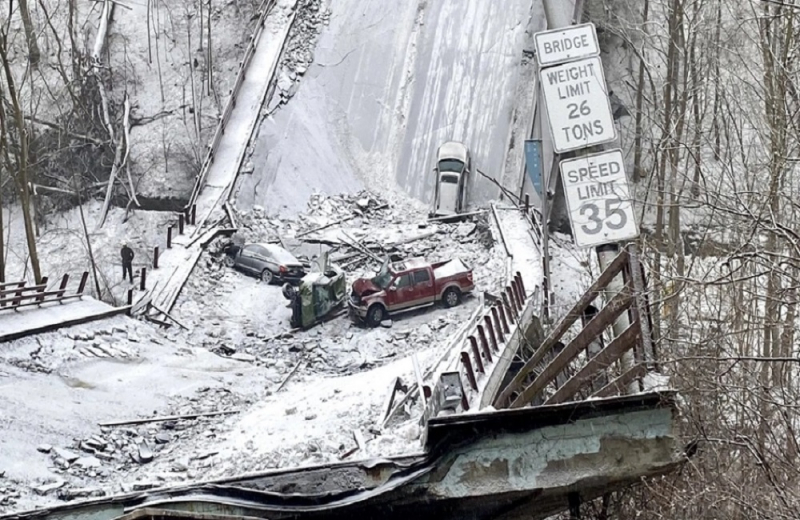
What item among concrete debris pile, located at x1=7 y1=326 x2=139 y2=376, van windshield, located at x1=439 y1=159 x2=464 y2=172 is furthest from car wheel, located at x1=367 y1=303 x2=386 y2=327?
van windshield, located at x1=439 y1=159 x2=464 y2=172

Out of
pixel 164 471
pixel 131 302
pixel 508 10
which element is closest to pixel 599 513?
pixel 164 471

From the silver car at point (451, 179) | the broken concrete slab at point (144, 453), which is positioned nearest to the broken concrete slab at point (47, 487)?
the broken concrete slab at point (144, 453)

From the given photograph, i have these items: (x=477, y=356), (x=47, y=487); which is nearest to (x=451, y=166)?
(x=477, y=356)

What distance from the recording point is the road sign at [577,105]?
24.2ft

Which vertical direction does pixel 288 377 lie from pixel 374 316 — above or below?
below

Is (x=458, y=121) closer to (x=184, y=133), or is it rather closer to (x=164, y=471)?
(x=184, y=133)

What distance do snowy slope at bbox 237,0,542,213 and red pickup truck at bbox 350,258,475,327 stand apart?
8241 millimetres

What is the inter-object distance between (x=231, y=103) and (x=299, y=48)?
4677 mm

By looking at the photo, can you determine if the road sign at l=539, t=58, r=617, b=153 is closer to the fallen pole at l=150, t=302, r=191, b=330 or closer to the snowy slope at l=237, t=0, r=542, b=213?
the fallen pole at l=150, t=302, r=191, b=330

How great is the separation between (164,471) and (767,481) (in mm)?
9389

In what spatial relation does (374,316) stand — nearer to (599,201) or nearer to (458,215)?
(458,215)

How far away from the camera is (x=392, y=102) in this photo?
3606 cm

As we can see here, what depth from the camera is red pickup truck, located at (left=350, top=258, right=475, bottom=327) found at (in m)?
24.1

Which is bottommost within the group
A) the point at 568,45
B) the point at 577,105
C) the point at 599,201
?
the point at 599,201
